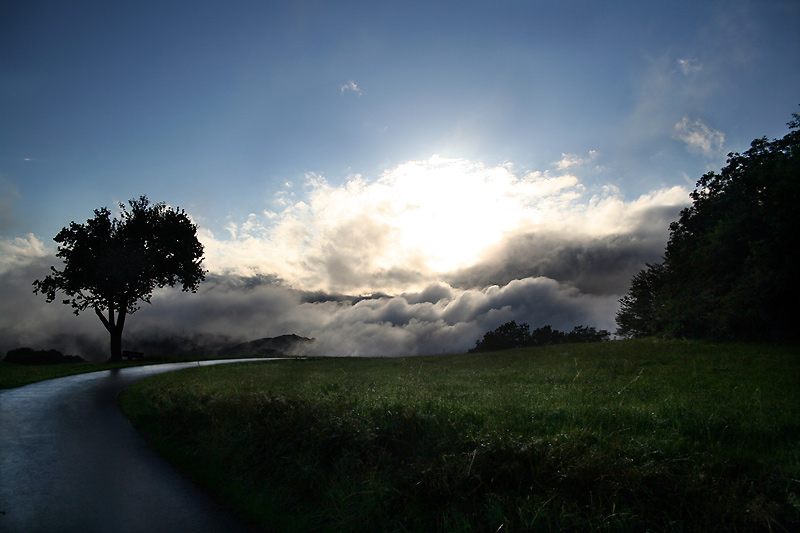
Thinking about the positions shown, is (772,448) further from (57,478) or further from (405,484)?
(57,478)

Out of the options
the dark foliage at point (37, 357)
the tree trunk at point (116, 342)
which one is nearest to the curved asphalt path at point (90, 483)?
the tree trunk at point (116, 342)

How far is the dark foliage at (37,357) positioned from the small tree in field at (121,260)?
7.87 meters

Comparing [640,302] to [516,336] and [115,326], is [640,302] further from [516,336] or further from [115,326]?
[115,326]

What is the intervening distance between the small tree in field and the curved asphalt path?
95.4ft

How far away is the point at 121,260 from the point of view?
120 ft

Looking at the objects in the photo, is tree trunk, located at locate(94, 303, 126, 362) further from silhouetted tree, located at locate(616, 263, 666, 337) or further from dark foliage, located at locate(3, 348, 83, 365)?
silhouetted tree, located at locate(616, 263, 666, 337)

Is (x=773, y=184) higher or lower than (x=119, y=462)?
higher

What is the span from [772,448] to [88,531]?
9948 mm

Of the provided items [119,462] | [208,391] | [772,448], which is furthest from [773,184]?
[119,462]

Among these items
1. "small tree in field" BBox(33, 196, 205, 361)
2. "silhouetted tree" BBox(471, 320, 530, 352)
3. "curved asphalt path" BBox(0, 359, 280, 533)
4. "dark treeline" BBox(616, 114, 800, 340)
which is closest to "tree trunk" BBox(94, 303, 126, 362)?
"small tree in field" BBox(33, 196, 205, 361)

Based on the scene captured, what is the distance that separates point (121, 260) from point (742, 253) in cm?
4711

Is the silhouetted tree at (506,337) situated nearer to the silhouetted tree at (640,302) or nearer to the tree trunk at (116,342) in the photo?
the silhouetted tree at (640,302)

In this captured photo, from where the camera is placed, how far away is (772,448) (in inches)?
259

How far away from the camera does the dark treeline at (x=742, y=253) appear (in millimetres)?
21000
